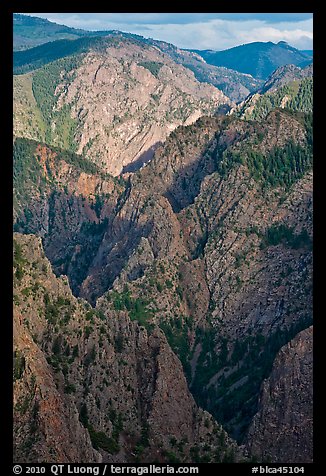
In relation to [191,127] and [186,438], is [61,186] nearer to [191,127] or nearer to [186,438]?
[191,127]

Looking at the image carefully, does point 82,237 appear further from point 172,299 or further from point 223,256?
point 172,299

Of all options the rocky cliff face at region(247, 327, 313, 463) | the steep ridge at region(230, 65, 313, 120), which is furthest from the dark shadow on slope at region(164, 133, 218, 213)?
the steep ridge at region(230, 65, 313, 120)

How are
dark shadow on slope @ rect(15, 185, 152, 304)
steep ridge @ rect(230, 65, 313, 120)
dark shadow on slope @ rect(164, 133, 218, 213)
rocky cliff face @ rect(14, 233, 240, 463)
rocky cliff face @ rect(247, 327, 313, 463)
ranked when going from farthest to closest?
steep ridge @ rect(230, 65, 313, 120) < dark shadow on slope @ rect(164, 133, 218, 213) < dark shadow on slope @ rect(15, 185, 152, 304) < rocky cliff face @ rect(247, 327, 313, 463) < rocky cliff face @ rect(14, 233, 240, 463)

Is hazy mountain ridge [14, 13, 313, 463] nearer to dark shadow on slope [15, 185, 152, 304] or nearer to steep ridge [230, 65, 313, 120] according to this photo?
dark shadow on slope [15, 185, 152, 304]

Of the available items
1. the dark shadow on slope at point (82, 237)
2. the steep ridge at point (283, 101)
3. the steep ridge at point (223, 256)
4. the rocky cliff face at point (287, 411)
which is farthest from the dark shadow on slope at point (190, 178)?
the steep ridge at point (283, 101)

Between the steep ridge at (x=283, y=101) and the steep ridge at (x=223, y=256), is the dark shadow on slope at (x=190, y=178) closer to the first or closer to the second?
the steep ridge at (x=223, y=256)

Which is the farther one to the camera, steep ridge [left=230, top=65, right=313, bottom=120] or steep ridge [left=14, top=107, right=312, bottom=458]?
steep ridge [left=230, top=65, right=313, bottom=120]

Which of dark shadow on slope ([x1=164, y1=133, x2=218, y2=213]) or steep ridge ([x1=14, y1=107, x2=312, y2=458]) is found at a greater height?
dark shadow on slope ([x1=164, y1=133, x2=218, y2=213])
